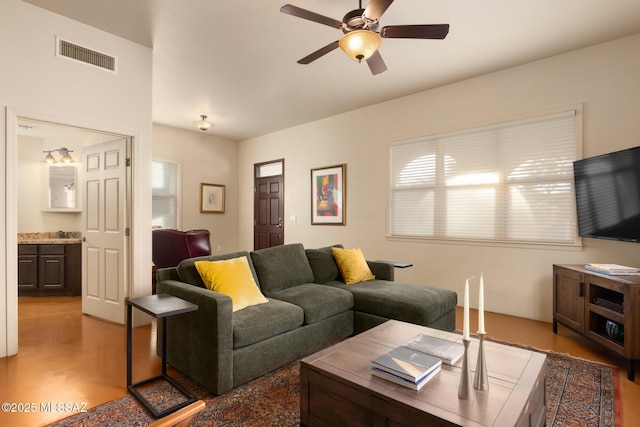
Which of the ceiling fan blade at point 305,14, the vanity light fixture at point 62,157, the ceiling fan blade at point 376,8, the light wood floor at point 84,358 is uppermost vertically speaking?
the ceiling fan blade at point 305,14

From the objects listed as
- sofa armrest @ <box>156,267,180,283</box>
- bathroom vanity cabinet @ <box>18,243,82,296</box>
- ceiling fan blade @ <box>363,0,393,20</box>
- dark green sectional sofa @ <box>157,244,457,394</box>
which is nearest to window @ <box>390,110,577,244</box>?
dark green sectional sofa @ <box>157,244,457,394</box>

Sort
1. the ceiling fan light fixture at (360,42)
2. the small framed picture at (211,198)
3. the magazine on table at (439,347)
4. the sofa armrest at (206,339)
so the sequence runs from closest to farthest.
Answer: the magazine on table at (439,347), the sofa armrest at (206,339), the ceiling fan light fixture at (360,42), the small framed picture at (211,198)

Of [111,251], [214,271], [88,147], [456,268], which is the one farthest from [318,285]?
[88,147]

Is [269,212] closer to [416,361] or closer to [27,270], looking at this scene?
[27,270]

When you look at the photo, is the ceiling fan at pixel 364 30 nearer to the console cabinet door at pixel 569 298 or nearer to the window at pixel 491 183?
the window at pixel 491 183

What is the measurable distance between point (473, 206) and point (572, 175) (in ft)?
3.44

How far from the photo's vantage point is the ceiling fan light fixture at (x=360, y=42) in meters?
2.32

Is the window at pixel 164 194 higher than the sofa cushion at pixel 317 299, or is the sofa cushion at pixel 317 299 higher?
the window at pixel 164 194

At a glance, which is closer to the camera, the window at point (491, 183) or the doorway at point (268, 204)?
the window at point (491, 183)

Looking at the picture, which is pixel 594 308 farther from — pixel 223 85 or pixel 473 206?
pixel 223 85

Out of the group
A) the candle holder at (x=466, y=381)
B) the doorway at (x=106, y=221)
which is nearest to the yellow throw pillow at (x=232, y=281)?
the doorway at (x=106, y=221)

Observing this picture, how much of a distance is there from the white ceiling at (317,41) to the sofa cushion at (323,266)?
2.21 metres

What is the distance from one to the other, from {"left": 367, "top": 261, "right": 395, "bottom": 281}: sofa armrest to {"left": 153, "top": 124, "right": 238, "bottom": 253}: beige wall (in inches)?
166

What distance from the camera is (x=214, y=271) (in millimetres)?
2539
